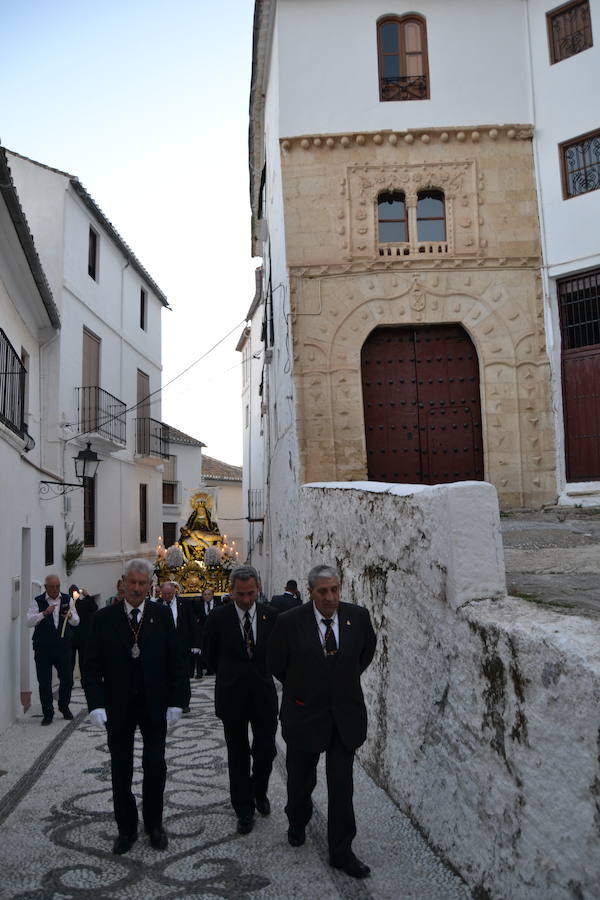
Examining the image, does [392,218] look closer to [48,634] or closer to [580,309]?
[580,309]

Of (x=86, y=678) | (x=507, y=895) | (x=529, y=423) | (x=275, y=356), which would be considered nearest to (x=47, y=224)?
(x=275, y=356)

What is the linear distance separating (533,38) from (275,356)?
6.74 m

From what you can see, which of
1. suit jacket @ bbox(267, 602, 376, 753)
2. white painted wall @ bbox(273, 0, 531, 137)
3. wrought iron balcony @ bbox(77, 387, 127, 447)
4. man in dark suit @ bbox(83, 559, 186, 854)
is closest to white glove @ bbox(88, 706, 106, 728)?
man in dark suit @ bbox(83, 559, 186, 854)

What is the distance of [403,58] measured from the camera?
13.2 m

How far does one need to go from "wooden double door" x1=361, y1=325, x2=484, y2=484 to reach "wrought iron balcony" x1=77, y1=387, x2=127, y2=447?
6.33 metres

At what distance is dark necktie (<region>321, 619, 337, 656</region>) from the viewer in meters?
4.51

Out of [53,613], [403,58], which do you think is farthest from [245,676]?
[403,58]

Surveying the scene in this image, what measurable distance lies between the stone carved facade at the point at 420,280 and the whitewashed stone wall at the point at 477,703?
6406mm

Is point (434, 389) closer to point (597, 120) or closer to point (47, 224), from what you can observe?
point (597, 120)

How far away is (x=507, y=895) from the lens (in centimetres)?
341

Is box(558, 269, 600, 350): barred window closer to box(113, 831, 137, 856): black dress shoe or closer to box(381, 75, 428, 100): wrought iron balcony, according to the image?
box(381, 75, 428, 100): wrought iron balcony

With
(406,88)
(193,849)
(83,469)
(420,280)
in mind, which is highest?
(406,88)

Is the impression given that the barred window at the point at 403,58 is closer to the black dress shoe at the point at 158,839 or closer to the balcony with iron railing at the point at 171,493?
the black dress shoe at the point at 158,839

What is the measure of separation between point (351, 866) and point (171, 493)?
88.8 feet
